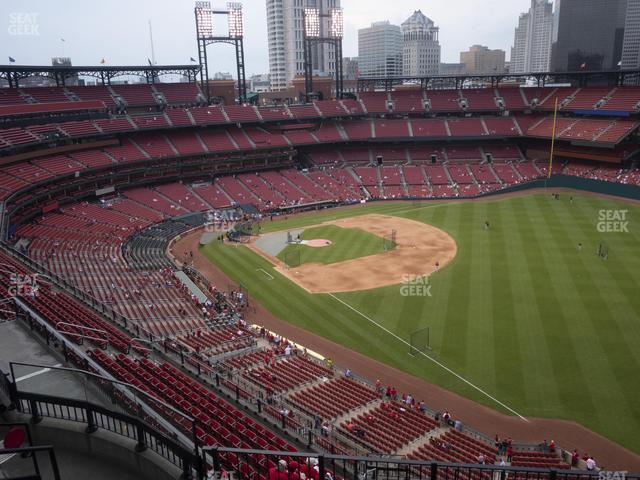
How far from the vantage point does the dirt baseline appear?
126ft

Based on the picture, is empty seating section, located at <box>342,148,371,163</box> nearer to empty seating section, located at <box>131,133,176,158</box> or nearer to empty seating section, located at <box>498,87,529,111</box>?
empty seating section, located at <box>498,87,529,111</box>

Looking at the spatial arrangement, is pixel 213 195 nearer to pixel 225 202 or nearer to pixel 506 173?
pixel 225 202

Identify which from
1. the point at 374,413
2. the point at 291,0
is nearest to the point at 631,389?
the point at 374,413

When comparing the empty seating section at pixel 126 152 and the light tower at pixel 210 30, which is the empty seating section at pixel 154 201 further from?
the light tower at pixel 210 30

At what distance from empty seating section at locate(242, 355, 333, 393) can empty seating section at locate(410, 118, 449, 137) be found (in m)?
62.5

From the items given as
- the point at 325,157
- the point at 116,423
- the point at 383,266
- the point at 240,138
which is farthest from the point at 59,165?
the point at 116,423

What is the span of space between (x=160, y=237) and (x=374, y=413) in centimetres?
3721

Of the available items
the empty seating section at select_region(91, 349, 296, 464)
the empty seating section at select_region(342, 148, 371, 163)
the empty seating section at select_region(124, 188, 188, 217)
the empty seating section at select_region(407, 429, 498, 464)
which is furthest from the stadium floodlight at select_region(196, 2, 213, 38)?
the empty seating section at select_region(407, 429, 498, 464)

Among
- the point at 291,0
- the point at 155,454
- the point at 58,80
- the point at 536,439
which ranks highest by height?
the point at 291,0

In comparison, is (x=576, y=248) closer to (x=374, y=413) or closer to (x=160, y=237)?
(x=374, y=413)

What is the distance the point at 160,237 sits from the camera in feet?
171
